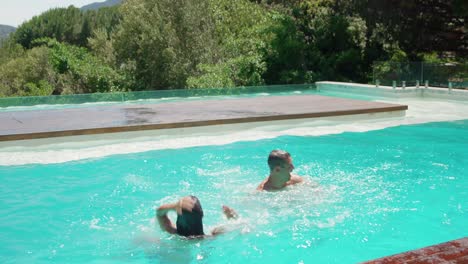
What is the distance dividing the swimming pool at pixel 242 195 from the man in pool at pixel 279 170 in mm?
145

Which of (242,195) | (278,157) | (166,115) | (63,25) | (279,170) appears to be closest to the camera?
(278,157)

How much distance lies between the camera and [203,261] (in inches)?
182

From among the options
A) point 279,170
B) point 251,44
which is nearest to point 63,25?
point 251,44

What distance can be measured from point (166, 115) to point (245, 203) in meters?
5.44

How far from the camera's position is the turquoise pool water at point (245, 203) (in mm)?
4918

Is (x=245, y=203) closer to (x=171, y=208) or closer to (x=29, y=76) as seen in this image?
(x=171, y=208)

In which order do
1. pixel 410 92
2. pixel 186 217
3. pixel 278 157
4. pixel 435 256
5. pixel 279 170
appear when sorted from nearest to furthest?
pixel 435 256
pixel 186 217
pixel 278 157
pixel 279 170
pixel 410 92

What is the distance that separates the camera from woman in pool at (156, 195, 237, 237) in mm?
4324

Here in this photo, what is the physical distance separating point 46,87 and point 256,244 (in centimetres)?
1704

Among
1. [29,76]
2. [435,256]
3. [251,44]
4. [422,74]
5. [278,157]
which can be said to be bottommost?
[278,157]

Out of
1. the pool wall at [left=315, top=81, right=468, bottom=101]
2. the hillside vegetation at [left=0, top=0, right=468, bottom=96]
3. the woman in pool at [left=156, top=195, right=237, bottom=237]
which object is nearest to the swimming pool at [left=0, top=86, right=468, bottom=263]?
the woman in pool at [left=156, top=195, right=237, bottom=237]

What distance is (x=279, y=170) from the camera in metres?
5.89

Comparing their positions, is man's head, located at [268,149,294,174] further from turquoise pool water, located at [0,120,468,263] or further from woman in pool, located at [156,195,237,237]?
woman in pool, located at [156,195,237,237]

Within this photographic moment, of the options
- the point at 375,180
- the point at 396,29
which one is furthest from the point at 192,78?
the point at 375,180
